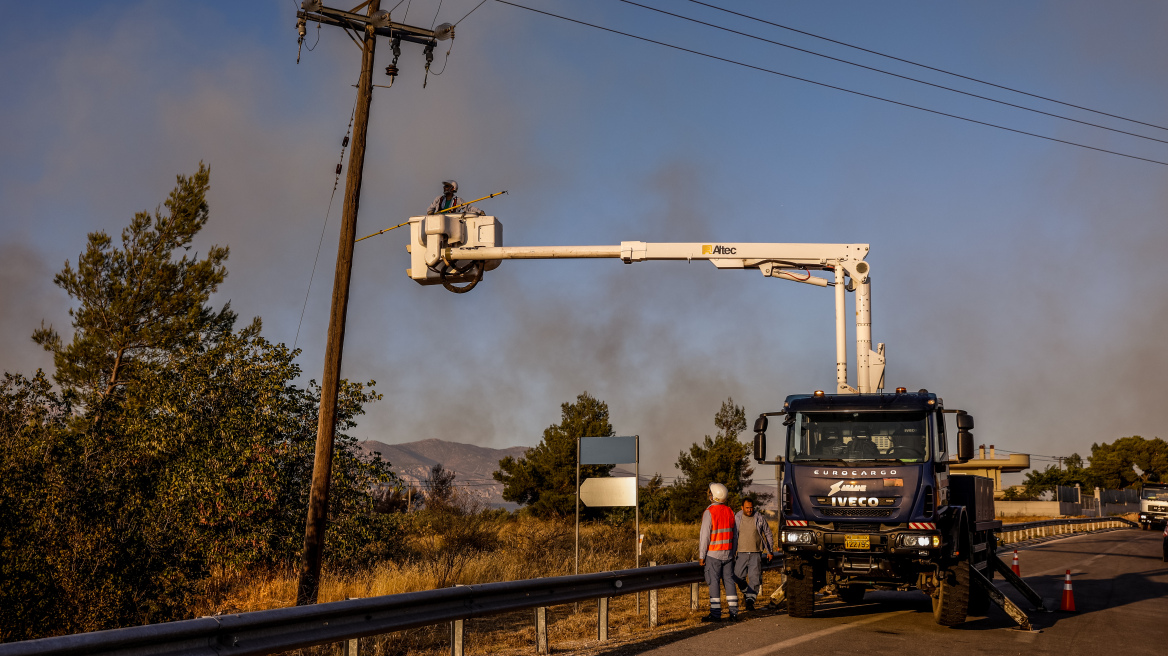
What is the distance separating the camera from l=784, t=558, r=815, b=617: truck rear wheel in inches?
496

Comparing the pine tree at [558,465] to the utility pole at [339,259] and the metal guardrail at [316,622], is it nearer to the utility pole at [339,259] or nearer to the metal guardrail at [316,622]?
the utility pole at [339,259]

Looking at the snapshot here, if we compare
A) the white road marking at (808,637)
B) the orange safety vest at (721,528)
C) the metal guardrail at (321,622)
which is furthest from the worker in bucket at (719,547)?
the white road marking at (808,637)

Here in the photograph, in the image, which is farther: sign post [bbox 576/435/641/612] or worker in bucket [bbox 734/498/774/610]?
sign post [bbox 576/435/641/612]

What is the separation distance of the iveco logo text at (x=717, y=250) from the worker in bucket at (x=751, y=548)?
161 inches

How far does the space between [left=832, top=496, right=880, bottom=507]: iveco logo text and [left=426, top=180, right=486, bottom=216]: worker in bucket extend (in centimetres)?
733

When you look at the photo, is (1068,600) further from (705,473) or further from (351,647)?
(705,473)

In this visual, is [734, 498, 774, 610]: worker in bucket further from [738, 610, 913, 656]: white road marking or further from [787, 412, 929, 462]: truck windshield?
[738, 610, 913, 656]: white road marking

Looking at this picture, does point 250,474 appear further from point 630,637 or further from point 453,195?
point 630,637

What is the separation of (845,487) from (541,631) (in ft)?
15.6

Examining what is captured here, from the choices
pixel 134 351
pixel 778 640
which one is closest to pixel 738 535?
pixel 778 640

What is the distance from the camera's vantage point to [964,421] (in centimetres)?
1221

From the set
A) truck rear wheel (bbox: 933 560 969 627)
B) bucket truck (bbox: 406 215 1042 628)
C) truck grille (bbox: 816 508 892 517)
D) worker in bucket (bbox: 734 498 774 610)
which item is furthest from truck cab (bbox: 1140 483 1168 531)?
truck grille (bbox: 816 508 892 517)

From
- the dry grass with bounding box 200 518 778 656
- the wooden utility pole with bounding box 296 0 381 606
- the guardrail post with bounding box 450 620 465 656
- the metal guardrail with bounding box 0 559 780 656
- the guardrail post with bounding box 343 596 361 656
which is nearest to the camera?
the metal guardrail with bounding box 0 559 780 656

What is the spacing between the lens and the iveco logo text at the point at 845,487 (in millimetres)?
12133
